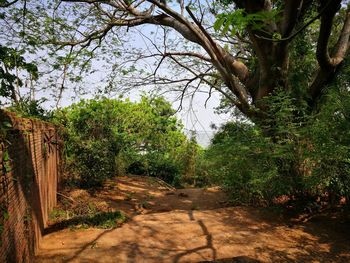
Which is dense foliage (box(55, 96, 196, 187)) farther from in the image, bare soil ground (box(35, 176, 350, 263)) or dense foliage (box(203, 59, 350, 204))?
dense foliage (box(203, 59, 350, 204))

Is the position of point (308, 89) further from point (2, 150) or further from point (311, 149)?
point (2, 150)

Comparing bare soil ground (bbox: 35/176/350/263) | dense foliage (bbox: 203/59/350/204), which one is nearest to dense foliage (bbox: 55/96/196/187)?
bare soil ground (bbox: 35/176/350/263)

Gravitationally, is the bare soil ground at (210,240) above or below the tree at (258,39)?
below

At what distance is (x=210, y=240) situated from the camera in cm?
557

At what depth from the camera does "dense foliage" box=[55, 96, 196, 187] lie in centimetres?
1040

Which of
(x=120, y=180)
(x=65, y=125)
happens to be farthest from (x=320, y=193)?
(x=65, y=125)

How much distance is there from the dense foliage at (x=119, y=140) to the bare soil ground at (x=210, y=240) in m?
2.82

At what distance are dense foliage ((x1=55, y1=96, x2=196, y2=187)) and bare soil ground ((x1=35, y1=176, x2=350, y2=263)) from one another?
2816 mm

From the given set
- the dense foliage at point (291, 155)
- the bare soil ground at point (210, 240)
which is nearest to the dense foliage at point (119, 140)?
the bare soil ground at point (210, 240)

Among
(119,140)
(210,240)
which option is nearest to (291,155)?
(210,240)

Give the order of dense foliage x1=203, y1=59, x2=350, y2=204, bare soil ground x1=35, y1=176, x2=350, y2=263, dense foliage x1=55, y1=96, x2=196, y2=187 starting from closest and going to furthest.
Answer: bare soil ground x1=35, y1=176, x2=350, y2=263
dense foliage x1=203, y1=59, x2=350, y2=204
dense foliage x1=55, y1=96, x2=196, y2=187

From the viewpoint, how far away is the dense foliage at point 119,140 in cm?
1040

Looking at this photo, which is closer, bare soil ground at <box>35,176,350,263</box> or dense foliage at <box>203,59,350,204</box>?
bare soil ground at <box>35,176,350,263</box>

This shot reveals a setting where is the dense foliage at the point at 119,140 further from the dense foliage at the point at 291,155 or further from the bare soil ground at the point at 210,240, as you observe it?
the dense foliage at the point at 291,155
